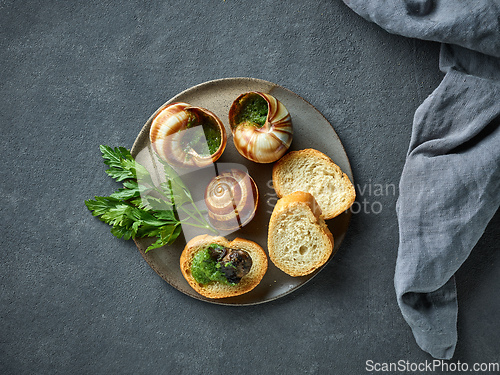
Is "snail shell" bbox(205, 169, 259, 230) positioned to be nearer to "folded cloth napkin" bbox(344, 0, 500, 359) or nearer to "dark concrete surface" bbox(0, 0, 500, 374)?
"dark concrete surface" bbox(0, 0, 500, 374)

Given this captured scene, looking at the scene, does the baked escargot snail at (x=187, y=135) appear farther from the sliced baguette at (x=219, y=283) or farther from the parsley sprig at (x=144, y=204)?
the sliced baguette at (x=219, y=283)

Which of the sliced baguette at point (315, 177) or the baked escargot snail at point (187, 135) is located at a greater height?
the baked escargot snail at point (187, 135)

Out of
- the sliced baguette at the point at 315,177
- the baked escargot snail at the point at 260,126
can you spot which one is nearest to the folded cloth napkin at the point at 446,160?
the sliced baguette at the point at 315,177

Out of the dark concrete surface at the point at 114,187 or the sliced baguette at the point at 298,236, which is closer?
the sliced baguette at the point at 298,236

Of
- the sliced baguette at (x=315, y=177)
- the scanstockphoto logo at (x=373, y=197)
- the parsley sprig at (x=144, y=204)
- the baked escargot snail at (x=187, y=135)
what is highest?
the baked escargot snail at (x=187, y=135)

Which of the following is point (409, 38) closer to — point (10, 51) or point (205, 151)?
point (205, 151)

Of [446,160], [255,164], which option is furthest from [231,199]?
[446,160]
